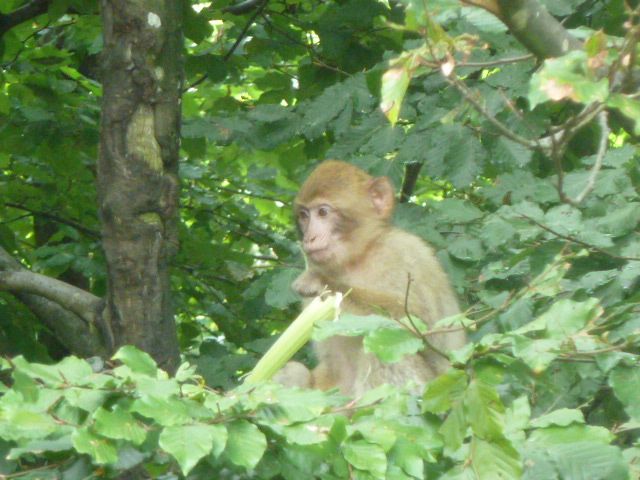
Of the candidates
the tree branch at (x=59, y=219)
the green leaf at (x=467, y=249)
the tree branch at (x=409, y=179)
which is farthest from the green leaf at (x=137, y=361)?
the tree branch at (x=59, y=219)

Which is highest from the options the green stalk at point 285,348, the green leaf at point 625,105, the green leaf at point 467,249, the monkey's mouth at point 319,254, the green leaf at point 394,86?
the green leaf at point 625,105

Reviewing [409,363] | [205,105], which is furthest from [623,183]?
[205,105]

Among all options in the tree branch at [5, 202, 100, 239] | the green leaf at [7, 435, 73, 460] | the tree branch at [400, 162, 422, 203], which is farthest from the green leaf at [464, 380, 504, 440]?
the tree branch at [5, 202, 100, 239]

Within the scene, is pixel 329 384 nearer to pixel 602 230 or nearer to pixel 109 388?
pixel 602 230

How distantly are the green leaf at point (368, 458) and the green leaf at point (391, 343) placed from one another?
0.67ft

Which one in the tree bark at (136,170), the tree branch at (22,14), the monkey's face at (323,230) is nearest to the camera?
the tree bark at (136,170)

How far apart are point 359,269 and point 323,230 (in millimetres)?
291

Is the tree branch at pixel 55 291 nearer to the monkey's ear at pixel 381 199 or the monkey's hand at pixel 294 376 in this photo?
the monkey's hand at pixel 294 376

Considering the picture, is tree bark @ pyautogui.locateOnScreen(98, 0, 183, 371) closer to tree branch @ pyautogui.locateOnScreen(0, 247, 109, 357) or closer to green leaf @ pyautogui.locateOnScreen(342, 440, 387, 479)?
tree branch @ pyautogui.locateOnScreen(0, 247, 109, 357)

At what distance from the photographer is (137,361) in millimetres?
2514

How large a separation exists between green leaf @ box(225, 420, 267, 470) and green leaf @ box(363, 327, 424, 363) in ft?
1.02

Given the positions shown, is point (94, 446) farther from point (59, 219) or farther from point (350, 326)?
point (59, 219)

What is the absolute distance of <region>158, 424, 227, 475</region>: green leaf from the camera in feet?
7.11

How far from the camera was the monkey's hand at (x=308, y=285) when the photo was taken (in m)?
5.50
